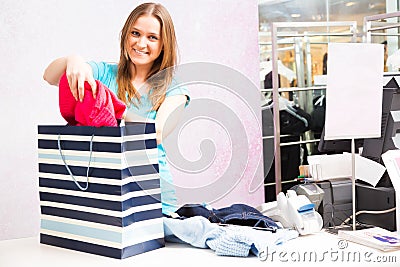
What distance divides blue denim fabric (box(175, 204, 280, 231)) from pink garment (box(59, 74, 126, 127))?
35 cm

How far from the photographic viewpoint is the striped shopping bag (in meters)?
1.48

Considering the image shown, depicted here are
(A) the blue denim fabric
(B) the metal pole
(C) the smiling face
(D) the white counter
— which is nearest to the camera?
(D) the white counter

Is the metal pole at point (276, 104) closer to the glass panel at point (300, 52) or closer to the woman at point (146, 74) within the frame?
the glass panel at point (300, 52)

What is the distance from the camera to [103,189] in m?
1.50

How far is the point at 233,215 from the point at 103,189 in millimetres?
399

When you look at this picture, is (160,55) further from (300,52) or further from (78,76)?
(300,52)

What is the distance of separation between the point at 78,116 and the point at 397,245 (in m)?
0.93

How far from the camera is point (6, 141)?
2961mm

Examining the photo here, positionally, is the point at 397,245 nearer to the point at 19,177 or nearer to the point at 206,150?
the point at 206,150

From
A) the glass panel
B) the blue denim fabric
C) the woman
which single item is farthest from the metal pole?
the blue denim fabric

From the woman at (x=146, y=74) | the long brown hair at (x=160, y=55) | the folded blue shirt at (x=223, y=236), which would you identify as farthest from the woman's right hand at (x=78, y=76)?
the folded blue shirt at (x=223, y=236)

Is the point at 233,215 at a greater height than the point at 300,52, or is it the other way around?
the point at 300,52

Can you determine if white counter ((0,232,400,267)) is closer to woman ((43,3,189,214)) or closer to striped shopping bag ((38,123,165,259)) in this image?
striped shopping bag ((38,123,165,259))

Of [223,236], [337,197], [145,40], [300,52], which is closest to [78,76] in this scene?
[145,40]
